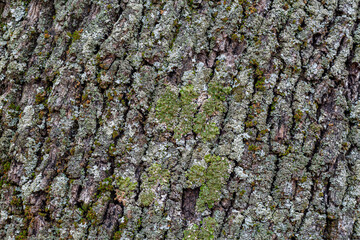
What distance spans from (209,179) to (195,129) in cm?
29

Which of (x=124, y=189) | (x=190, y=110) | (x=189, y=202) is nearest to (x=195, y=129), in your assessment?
(x=190, y=110)

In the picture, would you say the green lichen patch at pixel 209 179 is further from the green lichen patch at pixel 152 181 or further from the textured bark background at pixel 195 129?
the green lichen patch at pixel 152 181

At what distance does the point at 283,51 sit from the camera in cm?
162

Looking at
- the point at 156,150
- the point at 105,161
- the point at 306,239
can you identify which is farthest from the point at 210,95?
the point at 306,239

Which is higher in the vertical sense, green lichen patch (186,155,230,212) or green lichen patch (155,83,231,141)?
green lichen patch (155,83,231,141)

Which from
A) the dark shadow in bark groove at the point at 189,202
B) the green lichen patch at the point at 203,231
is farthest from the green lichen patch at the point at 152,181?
the green lichen patch at the point at 203,231

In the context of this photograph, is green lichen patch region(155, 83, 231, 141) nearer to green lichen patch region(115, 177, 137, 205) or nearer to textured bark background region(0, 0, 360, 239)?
textured bark background region(0, 0, 360, 239)

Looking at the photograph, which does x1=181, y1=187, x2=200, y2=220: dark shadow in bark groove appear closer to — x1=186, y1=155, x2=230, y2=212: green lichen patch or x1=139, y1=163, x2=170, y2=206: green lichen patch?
x1=186, y1=155, x2=230, y2=212: green lichen patch

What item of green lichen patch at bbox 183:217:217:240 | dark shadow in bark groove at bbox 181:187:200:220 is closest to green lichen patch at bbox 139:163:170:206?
dark shadow in bark groove at bbox 181:187:200:220

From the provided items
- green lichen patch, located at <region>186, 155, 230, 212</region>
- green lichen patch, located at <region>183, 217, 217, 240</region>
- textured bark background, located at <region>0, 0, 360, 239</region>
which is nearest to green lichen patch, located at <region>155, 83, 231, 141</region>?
textured bark background, located at <region>0, 0, 360, 239</region>

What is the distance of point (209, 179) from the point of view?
5.01 ft

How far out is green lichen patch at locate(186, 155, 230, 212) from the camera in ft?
4.96

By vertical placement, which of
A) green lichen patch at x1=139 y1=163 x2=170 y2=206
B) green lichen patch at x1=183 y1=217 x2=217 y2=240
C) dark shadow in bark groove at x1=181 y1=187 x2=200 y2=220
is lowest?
green lichen patch at x1=183 y1=217 x2=217 y2=240

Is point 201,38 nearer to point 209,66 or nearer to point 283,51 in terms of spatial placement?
point 209,66
